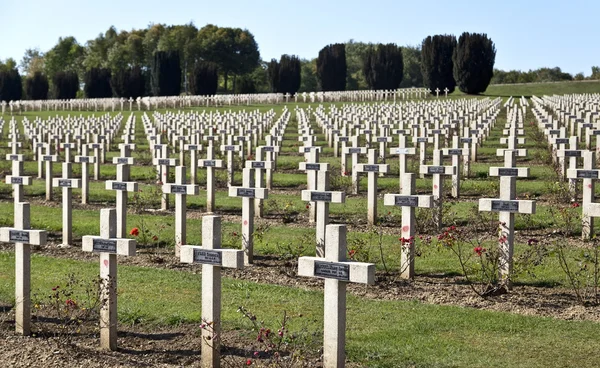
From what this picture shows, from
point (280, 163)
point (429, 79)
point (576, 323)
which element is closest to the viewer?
point (576, 323)

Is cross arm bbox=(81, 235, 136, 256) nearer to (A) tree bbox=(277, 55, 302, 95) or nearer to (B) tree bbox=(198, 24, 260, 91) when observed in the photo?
(A) tree bbox=(277, 55, 302, 95)

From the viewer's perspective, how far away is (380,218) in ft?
46.5

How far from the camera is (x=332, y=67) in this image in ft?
261

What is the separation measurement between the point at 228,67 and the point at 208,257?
294ft

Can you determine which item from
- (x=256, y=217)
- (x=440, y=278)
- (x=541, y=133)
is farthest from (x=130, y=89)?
(x=440, y=278)

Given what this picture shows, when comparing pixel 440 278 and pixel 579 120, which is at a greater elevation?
pixel 579 120

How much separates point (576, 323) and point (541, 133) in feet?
61.0

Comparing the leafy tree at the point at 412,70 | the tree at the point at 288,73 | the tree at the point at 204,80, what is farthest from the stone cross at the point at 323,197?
the leafy tree at the point at 412,70

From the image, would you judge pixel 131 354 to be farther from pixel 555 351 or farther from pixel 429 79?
pixel 429 79

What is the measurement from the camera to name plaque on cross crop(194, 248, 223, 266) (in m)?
7.03

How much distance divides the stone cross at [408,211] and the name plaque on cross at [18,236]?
390cm

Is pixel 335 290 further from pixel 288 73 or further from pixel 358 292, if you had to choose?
pixel 288 73

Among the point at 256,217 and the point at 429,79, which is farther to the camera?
the point at 429,79

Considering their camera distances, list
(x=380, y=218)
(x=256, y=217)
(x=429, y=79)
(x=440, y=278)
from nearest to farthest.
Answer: (x=440, y=278), (x=380, y=218), (x=256, y=217), (x=429, y=79)
